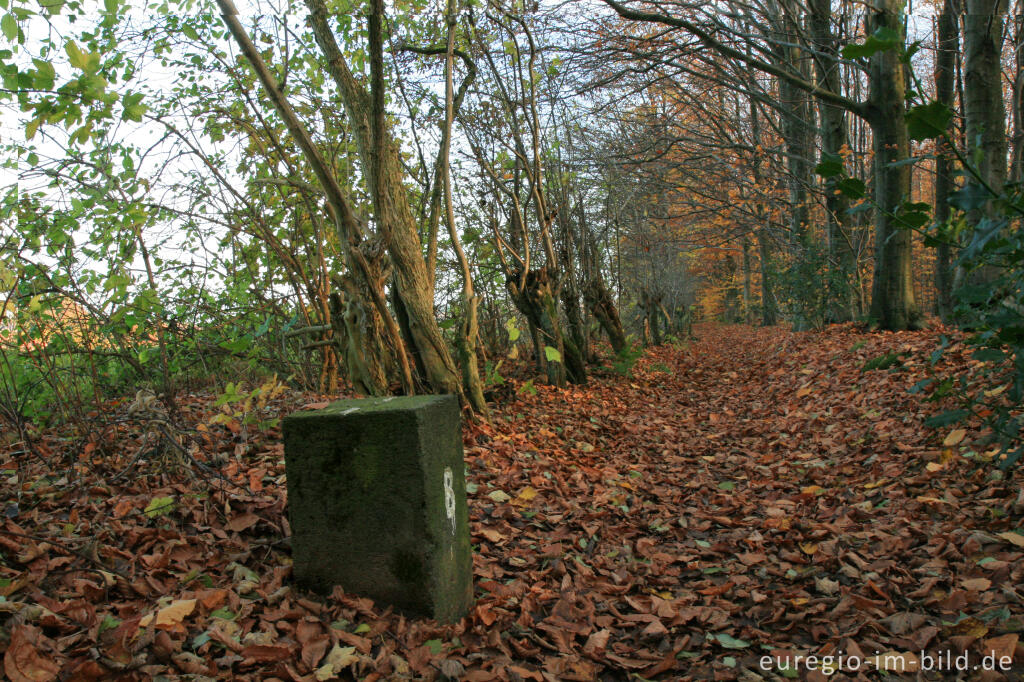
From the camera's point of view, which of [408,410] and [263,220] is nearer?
[408,410]

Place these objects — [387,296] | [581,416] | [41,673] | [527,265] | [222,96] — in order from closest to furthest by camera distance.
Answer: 1. [41,673]
2. [387,296]
3. [222,96]
4. [581,416]
5. [527,265]

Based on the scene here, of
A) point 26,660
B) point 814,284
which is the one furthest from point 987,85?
point 26,660

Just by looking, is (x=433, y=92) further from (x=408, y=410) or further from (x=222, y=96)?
(x=408, y=410)

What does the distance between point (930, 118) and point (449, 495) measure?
2.50m

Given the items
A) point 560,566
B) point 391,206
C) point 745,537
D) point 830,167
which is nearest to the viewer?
point 830,167

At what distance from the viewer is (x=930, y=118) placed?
2398 mm

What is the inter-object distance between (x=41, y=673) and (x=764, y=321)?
2448 cm

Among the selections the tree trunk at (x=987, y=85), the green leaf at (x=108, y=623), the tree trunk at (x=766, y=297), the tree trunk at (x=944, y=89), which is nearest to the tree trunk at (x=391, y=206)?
the green leaf at (x=108, y=623)

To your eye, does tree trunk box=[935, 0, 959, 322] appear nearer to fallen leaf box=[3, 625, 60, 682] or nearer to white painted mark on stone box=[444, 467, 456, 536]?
white painted mark on stone box=[444, 467, 456, 536]

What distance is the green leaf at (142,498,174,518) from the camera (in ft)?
10.2

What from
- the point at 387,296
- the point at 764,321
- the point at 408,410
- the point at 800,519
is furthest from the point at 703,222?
the point at 408,410

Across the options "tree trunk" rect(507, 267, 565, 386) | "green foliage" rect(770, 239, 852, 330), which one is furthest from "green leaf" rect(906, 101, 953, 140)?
"green foliage" rect(770, 239, 852, 330)

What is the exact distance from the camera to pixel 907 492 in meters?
3.82

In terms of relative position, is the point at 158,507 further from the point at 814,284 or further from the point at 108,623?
the point at 814,284
